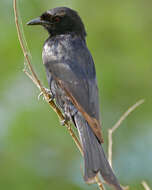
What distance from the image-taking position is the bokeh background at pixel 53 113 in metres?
6.76

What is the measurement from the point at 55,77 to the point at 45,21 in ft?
2.58

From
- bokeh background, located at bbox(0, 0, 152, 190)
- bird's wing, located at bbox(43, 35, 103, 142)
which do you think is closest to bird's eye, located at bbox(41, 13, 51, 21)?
bird's wing, located at bbox(43, 35, 103, 142)

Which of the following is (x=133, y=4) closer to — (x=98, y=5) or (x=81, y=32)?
(x=98, y=5)

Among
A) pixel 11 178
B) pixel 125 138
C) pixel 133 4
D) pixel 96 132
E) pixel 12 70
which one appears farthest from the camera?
pixel 133 4

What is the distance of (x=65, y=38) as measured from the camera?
596 centimetres

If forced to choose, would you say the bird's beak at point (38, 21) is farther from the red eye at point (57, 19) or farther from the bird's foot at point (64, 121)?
the bird's foot at point (64, 121)

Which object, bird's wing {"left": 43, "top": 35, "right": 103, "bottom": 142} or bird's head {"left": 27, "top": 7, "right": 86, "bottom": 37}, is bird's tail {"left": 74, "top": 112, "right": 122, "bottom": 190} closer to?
bird's wing {"left": 43, "top": 35, "right": 103, "bottom": 142}

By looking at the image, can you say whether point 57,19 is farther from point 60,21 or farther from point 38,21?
point 38,21

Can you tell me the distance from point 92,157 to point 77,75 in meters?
0.96

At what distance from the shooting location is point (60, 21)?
6078 millimetres

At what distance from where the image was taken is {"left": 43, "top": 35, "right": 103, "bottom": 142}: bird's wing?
200 inches

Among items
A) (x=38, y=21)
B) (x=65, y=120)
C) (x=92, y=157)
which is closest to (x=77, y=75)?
(x=65, y=120)

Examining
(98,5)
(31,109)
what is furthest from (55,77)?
(98,5)

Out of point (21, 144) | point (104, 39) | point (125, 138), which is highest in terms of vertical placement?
point (104, 39)
